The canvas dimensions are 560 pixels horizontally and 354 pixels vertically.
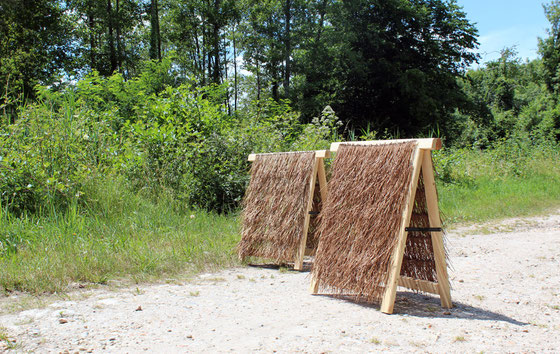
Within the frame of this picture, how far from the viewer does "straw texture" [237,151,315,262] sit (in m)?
5.46

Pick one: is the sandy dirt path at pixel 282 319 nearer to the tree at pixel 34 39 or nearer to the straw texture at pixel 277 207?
the straw texture at pixel 277 207

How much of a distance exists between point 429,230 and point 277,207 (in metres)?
2.22

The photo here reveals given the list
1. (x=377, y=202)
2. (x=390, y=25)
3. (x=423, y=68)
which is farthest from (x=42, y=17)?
(x=377, y=202)

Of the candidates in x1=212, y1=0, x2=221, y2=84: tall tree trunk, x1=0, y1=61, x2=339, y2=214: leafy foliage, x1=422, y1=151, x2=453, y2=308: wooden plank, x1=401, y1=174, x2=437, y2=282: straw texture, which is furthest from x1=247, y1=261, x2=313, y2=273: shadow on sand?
x1=212, y1=0, x2=221, y2=84: tall tree trunk

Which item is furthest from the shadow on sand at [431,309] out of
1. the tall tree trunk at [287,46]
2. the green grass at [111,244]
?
the tall tree trunk at [287,46]

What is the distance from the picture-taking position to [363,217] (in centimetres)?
407

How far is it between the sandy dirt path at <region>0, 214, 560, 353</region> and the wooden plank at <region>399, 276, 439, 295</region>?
0.17m

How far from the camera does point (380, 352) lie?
2830 millimetres

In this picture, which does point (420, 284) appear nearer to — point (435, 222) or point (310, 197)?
point (435, 222)

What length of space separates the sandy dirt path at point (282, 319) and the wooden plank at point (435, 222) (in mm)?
234

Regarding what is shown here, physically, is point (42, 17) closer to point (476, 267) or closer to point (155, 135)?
point (155, 135)

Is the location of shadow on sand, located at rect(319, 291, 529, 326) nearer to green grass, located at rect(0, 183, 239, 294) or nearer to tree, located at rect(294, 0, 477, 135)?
green grass, located at rect(0, 183, 239, 294)

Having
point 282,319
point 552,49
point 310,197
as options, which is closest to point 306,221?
point 310,197

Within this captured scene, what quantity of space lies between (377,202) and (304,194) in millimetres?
1571
